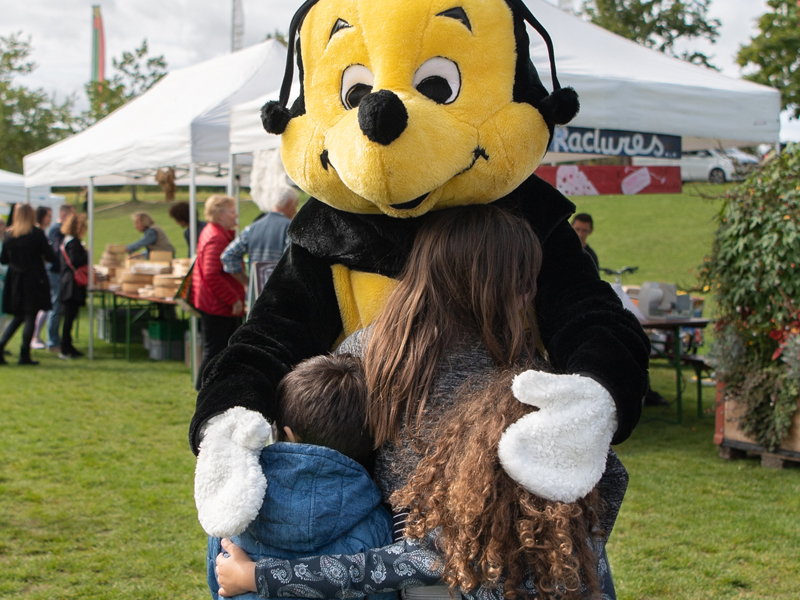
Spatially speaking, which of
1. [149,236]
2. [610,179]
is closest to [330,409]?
[610,179]

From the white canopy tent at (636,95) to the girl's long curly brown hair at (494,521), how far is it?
3.52m

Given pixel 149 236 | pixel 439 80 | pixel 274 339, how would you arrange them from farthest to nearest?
1. pixel 149 236
2. pixel 274 339
3. pixel 439 80

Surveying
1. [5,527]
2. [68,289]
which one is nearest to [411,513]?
[5,527]

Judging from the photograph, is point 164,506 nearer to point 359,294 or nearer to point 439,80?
point 359,294

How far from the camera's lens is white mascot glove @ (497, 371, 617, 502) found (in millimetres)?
1272

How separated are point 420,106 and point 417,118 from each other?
42 millimetres

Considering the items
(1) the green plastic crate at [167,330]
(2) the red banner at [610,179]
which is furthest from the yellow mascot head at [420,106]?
(1) the green plastic crate at [167,330]

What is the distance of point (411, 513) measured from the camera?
1.35 m

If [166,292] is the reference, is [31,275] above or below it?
above

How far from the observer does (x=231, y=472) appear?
1417 mm

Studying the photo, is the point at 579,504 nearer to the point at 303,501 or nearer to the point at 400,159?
the point at 303,501

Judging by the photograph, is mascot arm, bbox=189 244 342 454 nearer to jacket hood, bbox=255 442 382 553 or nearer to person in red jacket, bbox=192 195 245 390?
jacket hood, bbox=255 442 382 553

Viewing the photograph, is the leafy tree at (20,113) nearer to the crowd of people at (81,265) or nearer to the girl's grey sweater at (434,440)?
the crowd of people at (81,265)

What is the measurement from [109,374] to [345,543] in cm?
757
